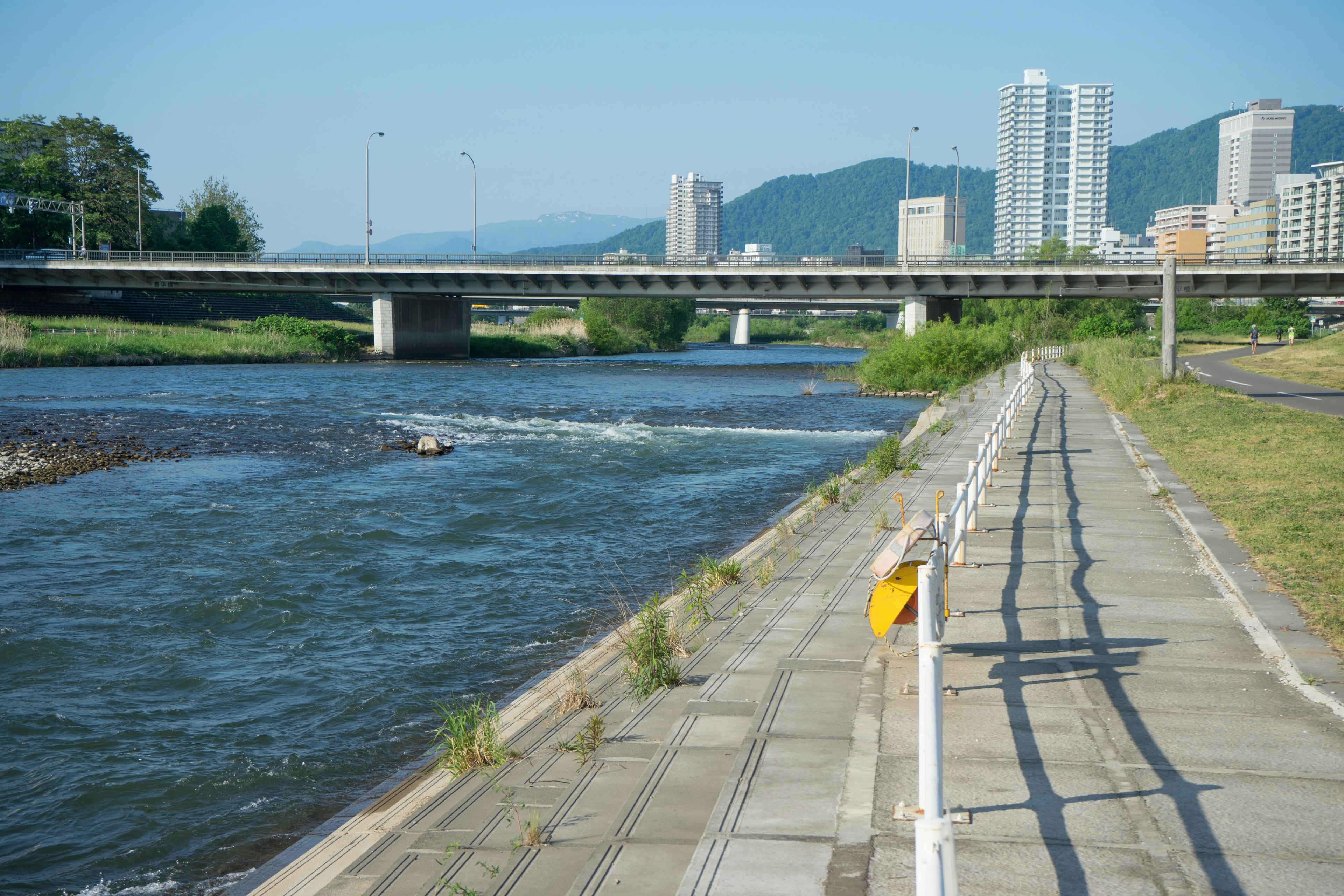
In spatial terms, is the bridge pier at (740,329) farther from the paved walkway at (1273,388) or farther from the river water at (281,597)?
the river water at (281,597)

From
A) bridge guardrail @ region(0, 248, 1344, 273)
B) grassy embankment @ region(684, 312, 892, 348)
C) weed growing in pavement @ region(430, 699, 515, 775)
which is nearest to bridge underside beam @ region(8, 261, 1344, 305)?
bridge guardrail @ region(0, 248, 1344, 273)

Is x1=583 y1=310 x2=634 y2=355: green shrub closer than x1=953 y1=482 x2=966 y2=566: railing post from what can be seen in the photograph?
No

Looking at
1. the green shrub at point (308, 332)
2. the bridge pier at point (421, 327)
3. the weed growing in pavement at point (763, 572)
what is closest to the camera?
the weed growing in pavement at point (763, 572)

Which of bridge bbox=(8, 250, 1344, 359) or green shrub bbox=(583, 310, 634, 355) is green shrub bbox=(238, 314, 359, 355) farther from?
green shrub bbox=(583, 310, 634, 355)

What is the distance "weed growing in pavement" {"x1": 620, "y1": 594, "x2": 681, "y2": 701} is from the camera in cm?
755

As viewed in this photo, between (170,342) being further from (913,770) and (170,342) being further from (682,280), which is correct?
(913,770)

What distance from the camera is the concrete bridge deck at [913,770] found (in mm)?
4531

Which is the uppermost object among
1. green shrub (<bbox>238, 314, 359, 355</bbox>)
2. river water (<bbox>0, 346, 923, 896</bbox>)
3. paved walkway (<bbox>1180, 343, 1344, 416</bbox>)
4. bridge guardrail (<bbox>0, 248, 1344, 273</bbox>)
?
bridge guardrail (<bbox>0, 248, 1344, 273</bbox>)

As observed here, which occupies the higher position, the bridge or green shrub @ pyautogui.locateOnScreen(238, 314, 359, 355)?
the bridge

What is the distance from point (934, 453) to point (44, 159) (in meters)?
94.2

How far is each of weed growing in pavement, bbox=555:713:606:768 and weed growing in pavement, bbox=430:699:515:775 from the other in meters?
0.38

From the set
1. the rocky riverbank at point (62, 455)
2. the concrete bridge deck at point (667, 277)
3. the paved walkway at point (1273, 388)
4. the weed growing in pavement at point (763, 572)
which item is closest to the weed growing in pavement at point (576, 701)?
the weed growing in pavement at point (763, 572)

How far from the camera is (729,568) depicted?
36.6 feet

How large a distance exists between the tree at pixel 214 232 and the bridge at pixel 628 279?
2634cm
